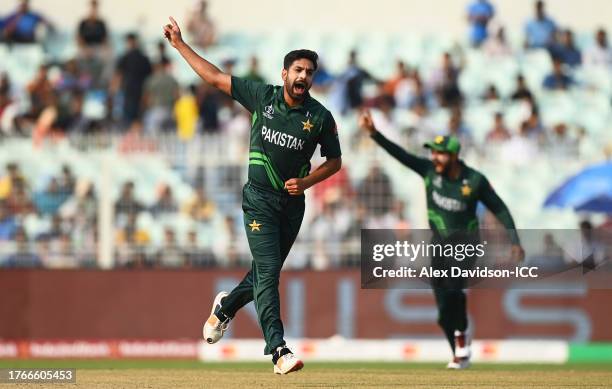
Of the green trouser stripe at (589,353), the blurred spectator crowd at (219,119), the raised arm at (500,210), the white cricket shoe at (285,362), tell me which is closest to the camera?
the white cricket shoe at (285,362)

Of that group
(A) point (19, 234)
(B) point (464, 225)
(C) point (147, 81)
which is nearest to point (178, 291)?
(A) point (19, 234)

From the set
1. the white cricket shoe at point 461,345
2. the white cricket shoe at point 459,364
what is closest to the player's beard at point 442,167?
the white cricket shoe at point 461,345

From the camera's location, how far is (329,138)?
10625 millimetres

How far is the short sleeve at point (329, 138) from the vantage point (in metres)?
10.6

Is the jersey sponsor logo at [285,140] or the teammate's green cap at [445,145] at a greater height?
the teammate's green cap at [445,145]

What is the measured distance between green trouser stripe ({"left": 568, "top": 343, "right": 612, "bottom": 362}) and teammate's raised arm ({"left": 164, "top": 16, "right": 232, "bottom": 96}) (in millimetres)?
8650

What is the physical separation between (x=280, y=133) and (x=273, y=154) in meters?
0.15

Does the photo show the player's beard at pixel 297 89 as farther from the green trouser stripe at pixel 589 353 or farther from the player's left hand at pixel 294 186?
the green trouser stripe at pixel 589 353

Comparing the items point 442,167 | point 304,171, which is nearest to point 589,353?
point 442,167

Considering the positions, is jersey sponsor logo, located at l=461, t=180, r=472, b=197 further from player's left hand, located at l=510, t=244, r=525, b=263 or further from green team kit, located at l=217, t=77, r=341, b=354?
green team kit, located at l=217, t=77, r=341, b=354

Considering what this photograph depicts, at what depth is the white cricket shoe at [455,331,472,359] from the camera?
13.8 metres

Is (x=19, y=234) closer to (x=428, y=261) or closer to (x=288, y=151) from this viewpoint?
(x=428, y=261)

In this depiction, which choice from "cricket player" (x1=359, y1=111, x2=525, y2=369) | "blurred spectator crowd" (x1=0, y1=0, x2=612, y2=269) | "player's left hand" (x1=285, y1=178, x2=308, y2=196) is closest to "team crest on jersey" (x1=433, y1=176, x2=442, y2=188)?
"cricket player" (x1=359, y1=111, x2=525, y2=369)

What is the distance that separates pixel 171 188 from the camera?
18594 mm
